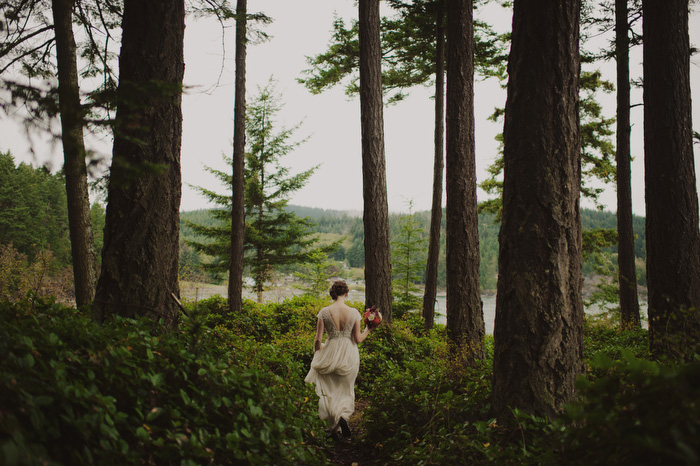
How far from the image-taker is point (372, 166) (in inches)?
337

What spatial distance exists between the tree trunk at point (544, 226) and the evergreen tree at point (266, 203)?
15.9 metres

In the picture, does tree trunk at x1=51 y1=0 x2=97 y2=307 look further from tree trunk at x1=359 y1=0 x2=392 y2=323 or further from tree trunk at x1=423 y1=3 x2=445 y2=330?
tree trunk at x1=423 y1=3 x2=445 y2=330

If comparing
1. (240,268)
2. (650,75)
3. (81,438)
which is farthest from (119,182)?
(240,268)

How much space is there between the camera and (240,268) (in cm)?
1129

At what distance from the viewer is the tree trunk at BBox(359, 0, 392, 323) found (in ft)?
27.8

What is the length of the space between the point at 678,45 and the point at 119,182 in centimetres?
690

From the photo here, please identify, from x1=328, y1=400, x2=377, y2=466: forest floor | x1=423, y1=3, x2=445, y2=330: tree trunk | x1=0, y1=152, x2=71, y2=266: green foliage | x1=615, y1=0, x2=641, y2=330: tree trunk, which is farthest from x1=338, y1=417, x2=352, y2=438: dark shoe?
x1=0, y1=152, x2=71, y2=266: green foliage

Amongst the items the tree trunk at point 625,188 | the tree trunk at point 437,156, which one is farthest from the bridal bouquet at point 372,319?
the tree trunk at point 625,188

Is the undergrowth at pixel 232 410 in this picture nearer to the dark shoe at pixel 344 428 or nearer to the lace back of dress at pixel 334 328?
the dark shoe at pixel 344 428

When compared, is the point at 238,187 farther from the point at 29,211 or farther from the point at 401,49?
the point at 29,211

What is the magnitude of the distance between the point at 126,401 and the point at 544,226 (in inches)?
120

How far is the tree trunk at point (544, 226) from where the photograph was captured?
302 centimetres

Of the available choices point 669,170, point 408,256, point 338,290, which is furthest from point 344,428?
point 408,256

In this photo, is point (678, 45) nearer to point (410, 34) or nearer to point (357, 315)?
point (357, 315)
